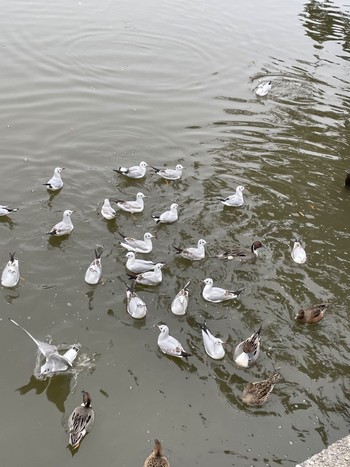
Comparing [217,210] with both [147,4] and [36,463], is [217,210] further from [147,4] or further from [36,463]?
[147,4]

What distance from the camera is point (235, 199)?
12.4 m

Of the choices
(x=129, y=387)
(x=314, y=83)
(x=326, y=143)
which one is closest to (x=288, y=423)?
(x=129, y=387)

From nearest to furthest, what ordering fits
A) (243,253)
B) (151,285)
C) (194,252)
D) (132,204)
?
(151,285)
(194,252)
(243,253)
(132,204)

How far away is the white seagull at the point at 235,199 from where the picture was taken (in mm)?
12422

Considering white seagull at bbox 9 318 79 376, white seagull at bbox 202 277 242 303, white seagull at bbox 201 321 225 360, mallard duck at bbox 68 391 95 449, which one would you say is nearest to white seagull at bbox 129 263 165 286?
white seagull at bbox 202 277 242 303

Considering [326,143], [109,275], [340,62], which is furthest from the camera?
[340,62]

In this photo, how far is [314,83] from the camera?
62.5 feet

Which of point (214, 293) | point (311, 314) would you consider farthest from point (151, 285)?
point (311, 314)

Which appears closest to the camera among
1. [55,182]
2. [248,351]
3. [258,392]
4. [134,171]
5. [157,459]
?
[157,459]

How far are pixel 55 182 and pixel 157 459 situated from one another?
24.6ft

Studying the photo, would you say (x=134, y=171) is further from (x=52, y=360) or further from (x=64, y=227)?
(x=52, y=360)

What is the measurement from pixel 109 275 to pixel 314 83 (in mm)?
12921

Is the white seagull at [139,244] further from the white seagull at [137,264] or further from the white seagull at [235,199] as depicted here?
the white seagull at [235,199]

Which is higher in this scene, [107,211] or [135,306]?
[107,211]
